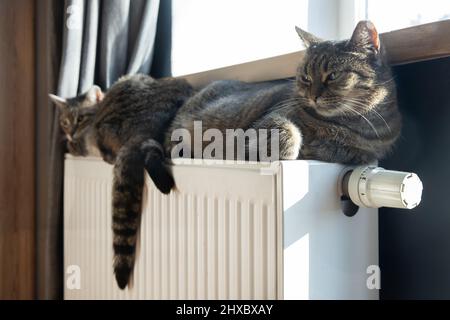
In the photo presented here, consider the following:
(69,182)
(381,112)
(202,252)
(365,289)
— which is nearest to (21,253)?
(69,182)

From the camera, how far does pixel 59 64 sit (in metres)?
1.56

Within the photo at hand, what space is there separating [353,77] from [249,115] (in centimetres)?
28

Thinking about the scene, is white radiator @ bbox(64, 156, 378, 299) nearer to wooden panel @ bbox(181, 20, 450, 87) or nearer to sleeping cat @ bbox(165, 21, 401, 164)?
sleeping cat @ bbox(165, 21, 401, 164)

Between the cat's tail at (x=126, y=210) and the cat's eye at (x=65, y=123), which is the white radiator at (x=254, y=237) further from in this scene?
the cat's eye at (x=65, y=123)

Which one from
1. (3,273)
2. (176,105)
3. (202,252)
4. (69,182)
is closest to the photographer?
(202,252)

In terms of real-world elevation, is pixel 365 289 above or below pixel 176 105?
below

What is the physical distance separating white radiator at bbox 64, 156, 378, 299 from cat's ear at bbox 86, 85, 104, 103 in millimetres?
553

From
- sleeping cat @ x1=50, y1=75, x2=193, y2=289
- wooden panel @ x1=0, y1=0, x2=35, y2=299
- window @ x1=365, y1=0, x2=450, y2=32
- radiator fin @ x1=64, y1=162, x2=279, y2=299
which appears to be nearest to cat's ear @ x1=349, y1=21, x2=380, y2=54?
window @ x1=365, y1=0, x2=450, y2=32

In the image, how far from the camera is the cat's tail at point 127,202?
3.66ft

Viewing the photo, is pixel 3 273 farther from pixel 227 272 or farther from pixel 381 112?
pixel 381 112

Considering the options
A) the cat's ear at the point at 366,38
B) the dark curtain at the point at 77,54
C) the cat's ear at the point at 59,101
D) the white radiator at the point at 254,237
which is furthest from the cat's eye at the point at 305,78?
the cat's ear at the point at 59,101

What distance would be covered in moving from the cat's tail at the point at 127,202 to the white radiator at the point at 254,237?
1.1 inches

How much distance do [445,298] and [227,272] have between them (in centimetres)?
42
